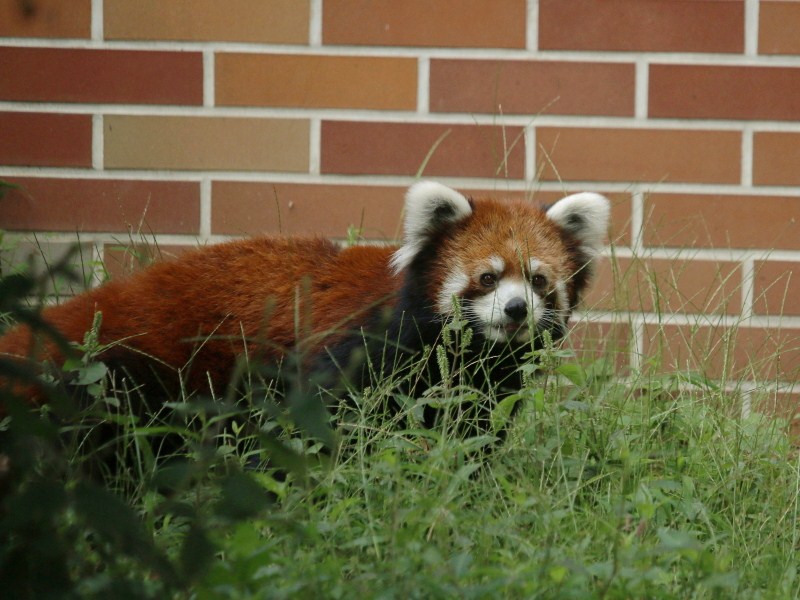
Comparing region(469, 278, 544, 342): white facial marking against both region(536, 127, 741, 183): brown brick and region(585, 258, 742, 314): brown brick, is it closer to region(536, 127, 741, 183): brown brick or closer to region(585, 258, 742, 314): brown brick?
region(585, 258, 742, 314): brown brick

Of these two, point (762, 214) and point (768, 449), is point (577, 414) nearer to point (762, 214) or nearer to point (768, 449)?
point (768, 449)

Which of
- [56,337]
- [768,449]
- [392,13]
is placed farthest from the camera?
[392,13]

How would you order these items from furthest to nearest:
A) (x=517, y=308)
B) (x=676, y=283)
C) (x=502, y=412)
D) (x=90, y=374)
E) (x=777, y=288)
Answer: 1. (x=777, y=288)
2. (x=676, y=283)
3. (x=517, y=308)
4. (x=502, y=412)
5. (x=90, y=374)

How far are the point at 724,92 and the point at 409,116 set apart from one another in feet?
3.97

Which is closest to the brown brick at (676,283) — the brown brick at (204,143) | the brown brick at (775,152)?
the brown brick at (775,152)

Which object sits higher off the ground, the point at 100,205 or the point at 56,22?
the point at 56,22

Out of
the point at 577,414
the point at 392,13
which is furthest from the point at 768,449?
the point at 392,13

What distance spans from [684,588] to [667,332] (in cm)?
182

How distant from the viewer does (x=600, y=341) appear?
341 centimetres

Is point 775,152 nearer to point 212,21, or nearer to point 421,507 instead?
point 212,21

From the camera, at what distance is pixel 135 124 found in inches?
143

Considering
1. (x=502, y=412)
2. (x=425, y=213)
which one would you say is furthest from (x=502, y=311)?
(x=502, y=412)

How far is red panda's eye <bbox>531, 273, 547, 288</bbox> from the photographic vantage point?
336cm

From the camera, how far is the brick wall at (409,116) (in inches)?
142
